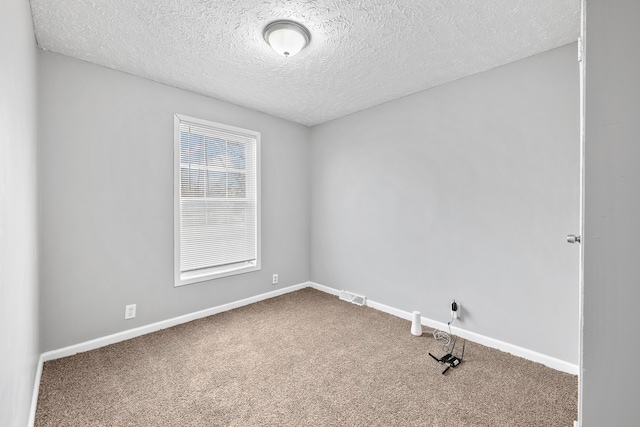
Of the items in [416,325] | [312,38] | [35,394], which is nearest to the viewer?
[35,394]

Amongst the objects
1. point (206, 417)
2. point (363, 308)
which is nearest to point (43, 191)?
point (206, 417)

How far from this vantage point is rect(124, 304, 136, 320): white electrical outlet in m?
2.47

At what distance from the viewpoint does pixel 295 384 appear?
1.86 m

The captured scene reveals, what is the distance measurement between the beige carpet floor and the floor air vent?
28.1 inches

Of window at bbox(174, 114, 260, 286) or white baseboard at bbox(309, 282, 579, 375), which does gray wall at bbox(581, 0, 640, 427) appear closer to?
white baseboard at bbox(309, 282, 579, 375)

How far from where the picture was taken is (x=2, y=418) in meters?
0.88

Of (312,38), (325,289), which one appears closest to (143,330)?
(325,289)

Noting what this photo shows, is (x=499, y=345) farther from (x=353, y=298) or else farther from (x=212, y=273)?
(x=212, y=273)

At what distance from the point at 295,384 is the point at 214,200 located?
208cm

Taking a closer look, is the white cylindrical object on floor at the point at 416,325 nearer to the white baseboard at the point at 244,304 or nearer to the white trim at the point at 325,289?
the white baseboard at the point at 244,304

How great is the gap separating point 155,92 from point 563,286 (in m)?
3.86

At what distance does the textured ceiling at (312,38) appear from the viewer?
1670 millimetres

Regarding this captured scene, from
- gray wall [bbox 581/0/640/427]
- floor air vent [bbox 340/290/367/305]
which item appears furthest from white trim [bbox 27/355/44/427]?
floor air vent [bbox 340/290/367/305]

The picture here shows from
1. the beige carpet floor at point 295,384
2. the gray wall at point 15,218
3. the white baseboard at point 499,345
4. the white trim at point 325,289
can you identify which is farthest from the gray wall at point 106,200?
the white baseboard at point 499,345
